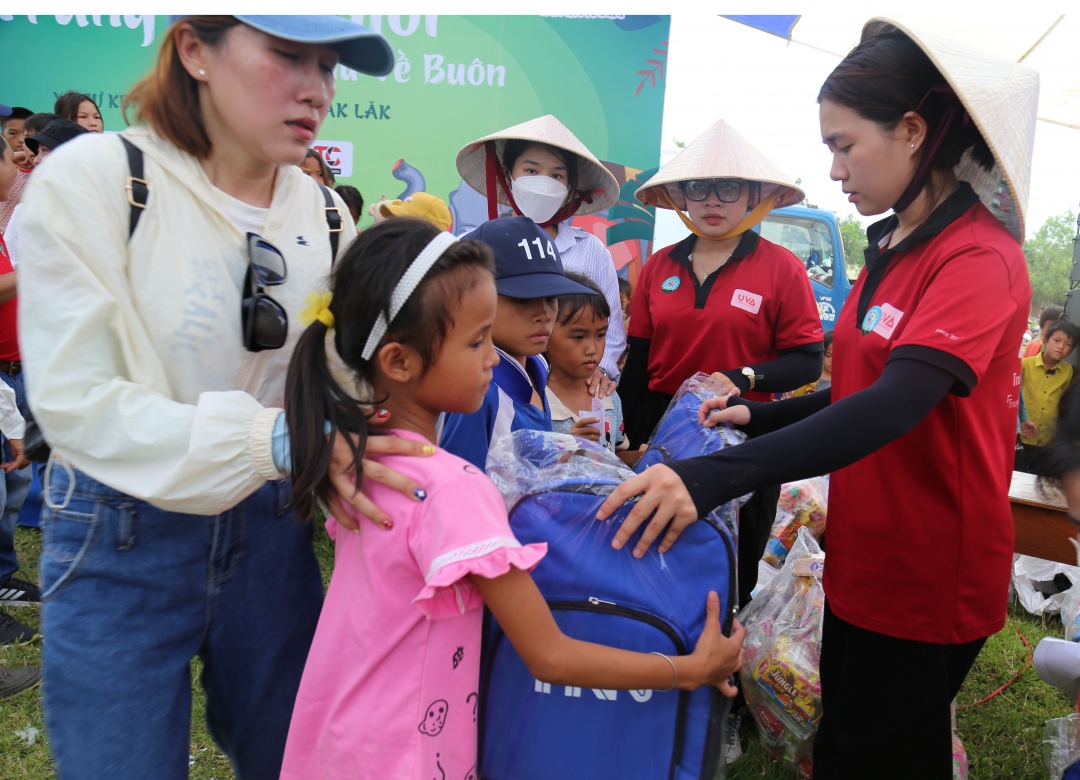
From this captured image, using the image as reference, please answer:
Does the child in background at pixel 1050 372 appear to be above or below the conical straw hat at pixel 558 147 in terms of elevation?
below

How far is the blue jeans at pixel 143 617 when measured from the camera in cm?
120

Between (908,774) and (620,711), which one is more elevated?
(620,711)

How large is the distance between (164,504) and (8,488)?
3.35 meters

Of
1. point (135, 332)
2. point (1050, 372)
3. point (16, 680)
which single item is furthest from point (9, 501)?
point (1050, 372)

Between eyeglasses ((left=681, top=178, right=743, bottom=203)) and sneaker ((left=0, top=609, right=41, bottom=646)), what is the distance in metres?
3.43

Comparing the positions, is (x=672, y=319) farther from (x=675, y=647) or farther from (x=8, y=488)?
(x=8, y=488)

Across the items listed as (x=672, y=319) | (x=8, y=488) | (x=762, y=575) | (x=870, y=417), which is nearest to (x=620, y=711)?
(x=870, y=417)

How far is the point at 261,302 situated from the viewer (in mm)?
1287

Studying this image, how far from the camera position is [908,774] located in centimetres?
171

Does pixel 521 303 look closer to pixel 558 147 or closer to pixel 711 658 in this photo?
pixel 711 658

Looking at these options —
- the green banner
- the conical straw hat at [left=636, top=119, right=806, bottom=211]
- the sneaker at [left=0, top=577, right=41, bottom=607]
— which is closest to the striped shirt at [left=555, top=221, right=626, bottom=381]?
the conical straw hat at [left=636, top=119, right=806, bottom=211]

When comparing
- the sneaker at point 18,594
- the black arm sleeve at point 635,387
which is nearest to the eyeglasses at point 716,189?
the black arm sleeve at point 635,387

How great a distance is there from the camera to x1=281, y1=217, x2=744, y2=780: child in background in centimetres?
113

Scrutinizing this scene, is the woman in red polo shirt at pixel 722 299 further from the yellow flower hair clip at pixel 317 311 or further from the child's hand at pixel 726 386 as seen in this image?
the yellow flower hair clip at pixel 317 311
